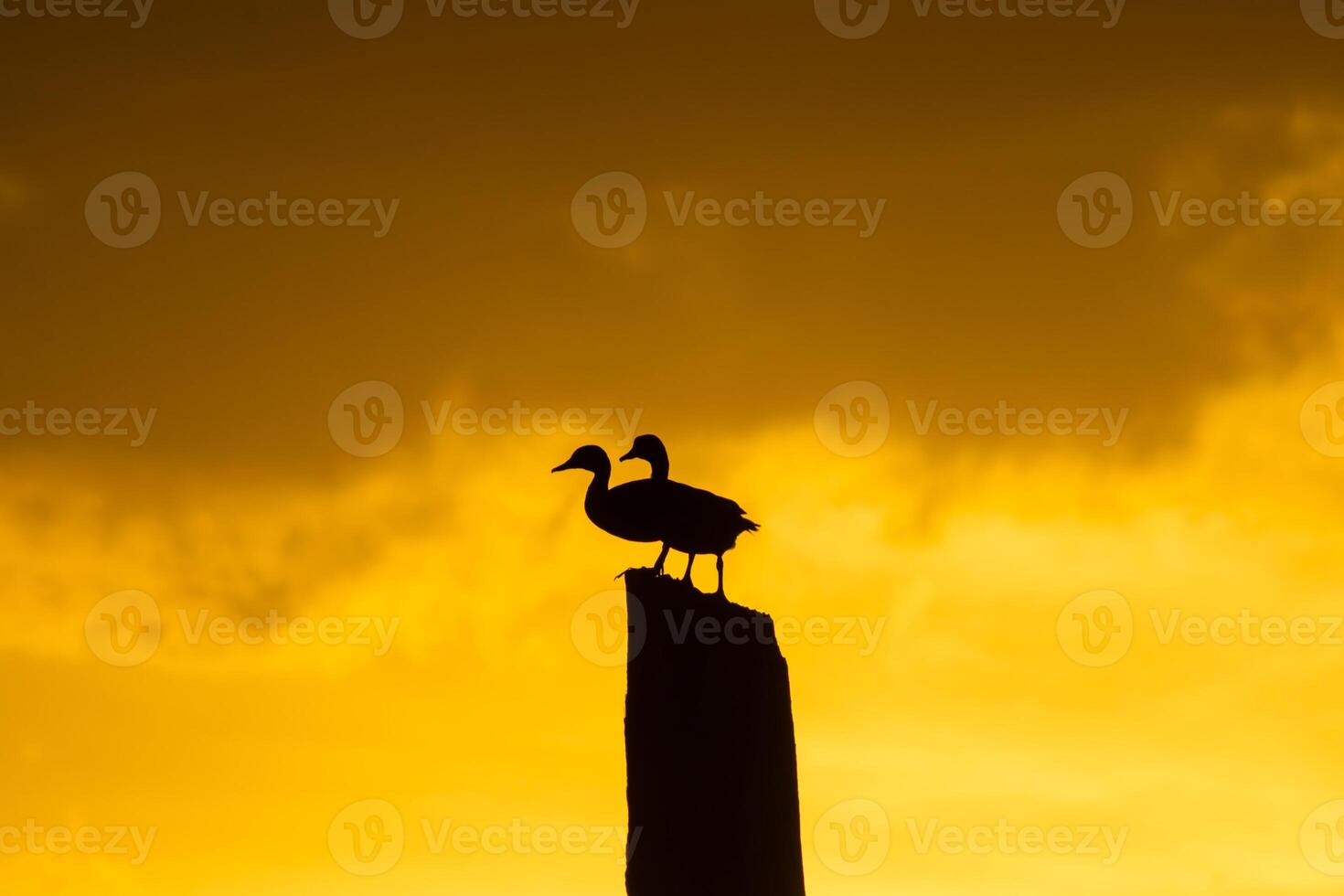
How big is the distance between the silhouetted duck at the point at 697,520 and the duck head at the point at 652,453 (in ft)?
0.46

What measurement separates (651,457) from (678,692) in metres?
2.75

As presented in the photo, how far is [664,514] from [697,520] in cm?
23

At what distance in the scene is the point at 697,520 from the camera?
1009 centimetres

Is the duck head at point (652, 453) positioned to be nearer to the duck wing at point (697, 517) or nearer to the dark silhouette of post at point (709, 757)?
the duck wing at point (697, 517)

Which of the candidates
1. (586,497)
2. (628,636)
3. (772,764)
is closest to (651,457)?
(586,497)

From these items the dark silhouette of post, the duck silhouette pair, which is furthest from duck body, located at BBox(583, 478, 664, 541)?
the dark silhouette of post

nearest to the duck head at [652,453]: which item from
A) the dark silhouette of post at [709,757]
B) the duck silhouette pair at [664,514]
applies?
the duck silhouette pair at [664,514]

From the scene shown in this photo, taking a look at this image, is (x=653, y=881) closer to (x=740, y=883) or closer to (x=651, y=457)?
(x=740, y=883)

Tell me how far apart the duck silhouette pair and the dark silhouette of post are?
5.19 feet

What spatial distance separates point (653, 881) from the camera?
7.90m

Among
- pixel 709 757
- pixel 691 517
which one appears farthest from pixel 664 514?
pixel 709 757

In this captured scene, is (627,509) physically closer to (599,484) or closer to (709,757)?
(599,484)

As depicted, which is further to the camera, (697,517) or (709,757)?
(697,517)

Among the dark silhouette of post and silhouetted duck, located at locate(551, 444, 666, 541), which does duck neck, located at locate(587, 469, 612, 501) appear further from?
the dark silhouette of post
